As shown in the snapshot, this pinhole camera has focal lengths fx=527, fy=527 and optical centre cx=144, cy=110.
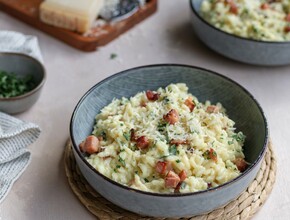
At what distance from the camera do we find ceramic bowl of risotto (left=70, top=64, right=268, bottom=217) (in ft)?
6.23

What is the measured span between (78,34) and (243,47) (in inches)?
38.6

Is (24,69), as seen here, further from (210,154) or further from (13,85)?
(210,154)

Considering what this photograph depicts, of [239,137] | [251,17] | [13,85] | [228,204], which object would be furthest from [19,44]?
[228,204]

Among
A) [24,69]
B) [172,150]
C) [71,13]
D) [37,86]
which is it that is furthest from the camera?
[71,13]

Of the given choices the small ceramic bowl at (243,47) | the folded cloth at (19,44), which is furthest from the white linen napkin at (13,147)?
the small ceramic bowl at (243,47)

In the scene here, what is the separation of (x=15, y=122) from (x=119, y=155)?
0.63 m

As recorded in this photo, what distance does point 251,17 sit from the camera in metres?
2.90

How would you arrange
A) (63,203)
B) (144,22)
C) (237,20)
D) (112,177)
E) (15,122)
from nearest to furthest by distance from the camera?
(112,177) < (63,203) < (15,122) < (237,20) < (144,22)

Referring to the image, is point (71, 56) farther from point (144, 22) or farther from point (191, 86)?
point (191, 86)

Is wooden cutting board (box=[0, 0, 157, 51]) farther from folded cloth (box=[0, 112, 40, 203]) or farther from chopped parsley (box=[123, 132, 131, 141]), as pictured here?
chopped parsley (box=[123, 132, 131, 141])

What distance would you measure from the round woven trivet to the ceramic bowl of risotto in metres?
0.08

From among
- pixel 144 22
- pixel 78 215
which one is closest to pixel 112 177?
pixel 78 215

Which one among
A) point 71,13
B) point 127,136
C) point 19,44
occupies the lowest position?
point 19,44

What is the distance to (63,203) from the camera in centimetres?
215
